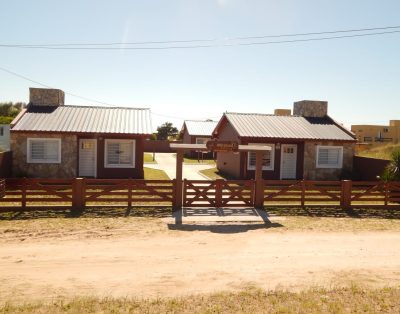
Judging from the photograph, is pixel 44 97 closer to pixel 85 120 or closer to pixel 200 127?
pixel 85 120

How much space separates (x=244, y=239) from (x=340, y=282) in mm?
3625

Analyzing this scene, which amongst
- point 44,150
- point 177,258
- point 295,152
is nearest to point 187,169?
point 295,152

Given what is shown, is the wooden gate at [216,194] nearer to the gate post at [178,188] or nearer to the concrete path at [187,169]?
the gate post at [178,188]

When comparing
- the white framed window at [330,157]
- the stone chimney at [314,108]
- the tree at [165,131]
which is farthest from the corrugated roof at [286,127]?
the tree at [165,131]

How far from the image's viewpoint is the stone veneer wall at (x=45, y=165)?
818 inches

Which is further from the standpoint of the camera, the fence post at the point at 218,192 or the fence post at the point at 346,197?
the fence post at the point at 346,197

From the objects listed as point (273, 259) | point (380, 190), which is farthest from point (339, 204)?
point (273, 259)

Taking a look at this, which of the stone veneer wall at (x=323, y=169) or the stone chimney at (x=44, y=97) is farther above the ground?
the stone chimney at (x=44, y=97)

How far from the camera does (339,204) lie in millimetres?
16719

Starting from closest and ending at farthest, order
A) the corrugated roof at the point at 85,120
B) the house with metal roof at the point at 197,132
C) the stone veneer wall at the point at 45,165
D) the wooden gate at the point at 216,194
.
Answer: the wooden gate at the point at 216,194, the stone veneer wall at the point at 45,165, the corrugated roof at the point at 85,120, the house with metal roof at the point at 197,132

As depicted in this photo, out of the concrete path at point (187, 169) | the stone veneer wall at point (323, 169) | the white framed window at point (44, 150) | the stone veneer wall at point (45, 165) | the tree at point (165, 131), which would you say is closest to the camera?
the stone veneer wall at point (45, 165)

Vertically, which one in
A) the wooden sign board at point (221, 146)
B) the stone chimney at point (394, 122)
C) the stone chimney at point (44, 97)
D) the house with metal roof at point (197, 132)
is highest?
the stone chimney at point (394, 122)

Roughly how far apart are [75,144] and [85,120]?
7.38 ft

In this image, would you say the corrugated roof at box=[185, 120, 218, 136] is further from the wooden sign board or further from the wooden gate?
the wooden gate
